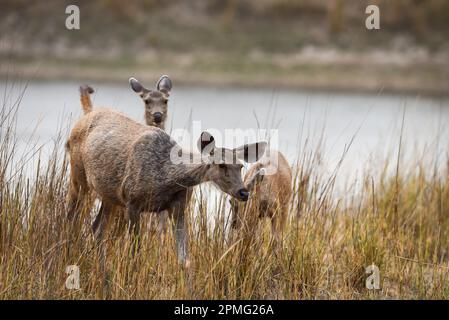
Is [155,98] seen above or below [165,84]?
below

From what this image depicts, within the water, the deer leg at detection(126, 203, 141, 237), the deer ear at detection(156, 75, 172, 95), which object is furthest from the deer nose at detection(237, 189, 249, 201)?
the water

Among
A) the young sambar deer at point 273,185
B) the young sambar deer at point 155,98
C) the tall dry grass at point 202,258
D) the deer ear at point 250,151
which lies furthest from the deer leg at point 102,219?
the deer ear at point 250,151

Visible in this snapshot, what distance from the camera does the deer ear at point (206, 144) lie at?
22.3ft

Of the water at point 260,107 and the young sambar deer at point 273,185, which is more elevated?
the water at point 260,107

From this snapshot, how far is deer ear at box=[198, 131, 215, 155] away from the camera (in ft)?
22.3

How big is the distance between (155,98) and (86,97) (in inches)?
41.2

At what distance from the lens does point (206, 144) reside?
687 centimetres

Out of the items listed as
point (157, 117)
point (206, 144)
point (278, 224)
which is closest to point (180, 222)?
point (206, 144)

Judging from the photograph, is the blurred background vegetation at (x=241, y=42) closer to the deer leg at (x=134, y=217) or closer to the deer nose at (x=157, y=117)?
the deer nose at (x=157, y=117)

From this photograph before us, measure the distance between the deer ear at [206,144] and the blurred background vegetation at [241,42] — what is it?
18.3 meters

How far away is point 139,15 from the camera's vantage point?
27.9m

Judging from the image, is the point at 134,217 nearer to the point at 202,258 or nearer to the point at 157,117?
the point at 202,258

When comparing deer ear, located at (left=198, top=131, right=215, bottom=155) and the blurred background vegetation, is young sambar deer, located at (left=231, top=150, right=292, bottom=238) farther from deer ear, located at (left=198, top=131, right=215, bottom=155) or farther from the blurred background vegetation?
the blurred background vegetation

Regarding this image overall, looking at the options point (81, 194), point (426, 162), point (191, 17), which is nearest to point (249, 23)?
point (191, 17)
